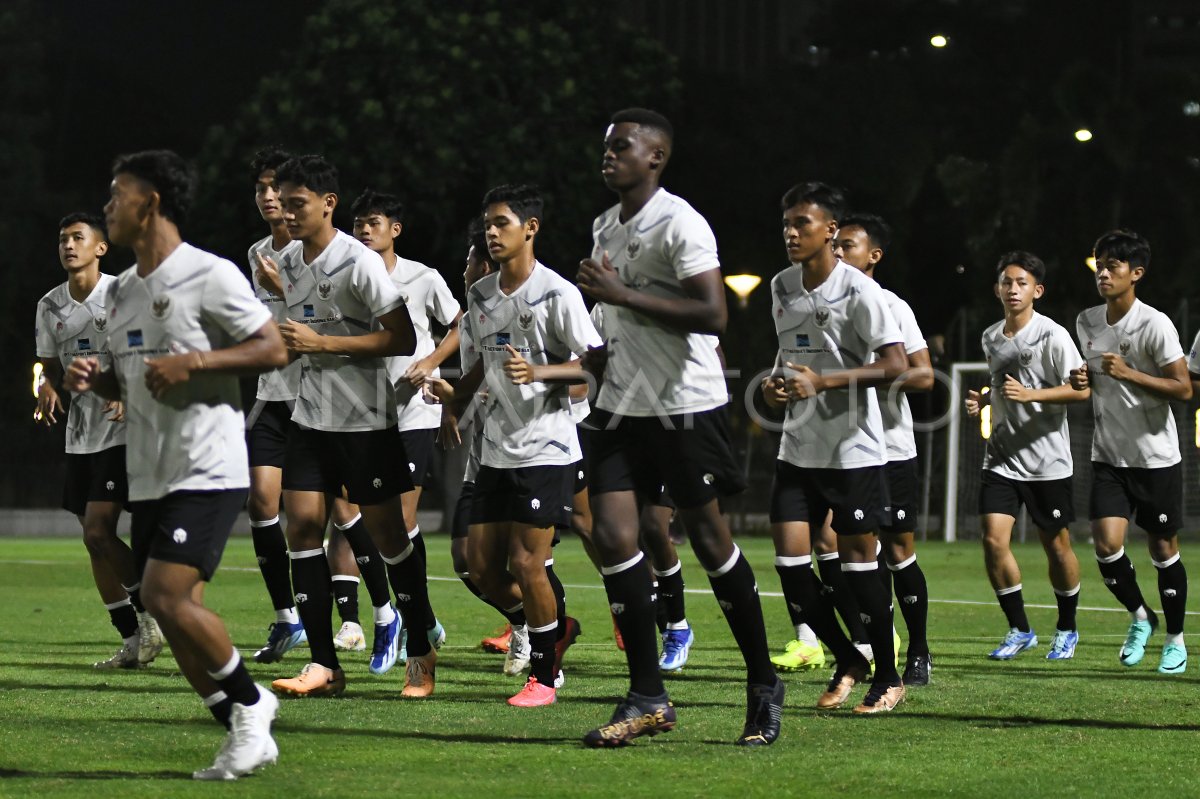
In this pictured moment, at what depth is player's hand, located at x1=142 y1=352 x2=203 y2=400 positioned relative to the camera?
602 cm

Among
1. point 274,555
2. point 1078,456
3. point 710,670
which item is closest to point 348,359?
point 274,555

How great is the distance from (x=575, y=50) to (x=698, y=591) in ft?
72.6

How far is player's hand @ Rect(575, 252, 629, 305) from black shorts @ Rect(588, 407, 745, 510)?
529 mm

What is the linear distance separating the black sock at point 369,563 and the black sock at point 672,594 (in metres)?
1.54

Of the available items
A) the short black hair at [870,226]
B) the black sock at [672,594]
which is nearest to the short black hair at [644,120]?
the short black hair at [870,226]

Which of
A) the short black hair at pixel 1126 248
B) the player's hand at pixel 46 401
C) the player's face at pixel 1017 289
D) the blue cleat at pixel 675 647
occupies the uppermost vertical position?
the short black hair at pixel 1126 248

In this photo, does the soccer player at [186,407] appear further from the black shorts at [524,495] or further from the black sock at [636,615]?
the black shorts at [524,495]

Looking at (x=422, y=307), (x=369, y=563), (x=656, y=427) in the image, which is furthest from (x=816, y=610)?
(x=422, y=307)

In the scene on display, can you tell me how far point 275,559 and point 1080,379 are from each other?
190 inches

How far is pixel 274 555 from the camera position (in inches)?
405

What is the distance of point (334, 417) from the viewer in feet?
28.3

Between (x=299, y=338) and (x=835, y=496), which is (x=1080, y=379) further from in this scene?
(x=299, y=338)

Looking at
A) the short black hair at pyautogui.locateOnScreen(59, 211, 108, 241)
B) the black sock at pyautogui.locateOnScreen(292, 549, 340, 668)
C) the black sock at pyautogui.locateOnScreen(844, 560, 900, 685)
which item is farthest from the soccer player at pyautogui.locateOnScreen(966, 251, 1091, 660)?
→ the short black hair at pyautogui.locateOnScreen(59, 211, 108, 241)

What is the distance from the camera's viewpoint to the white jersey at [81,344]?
10.1m
